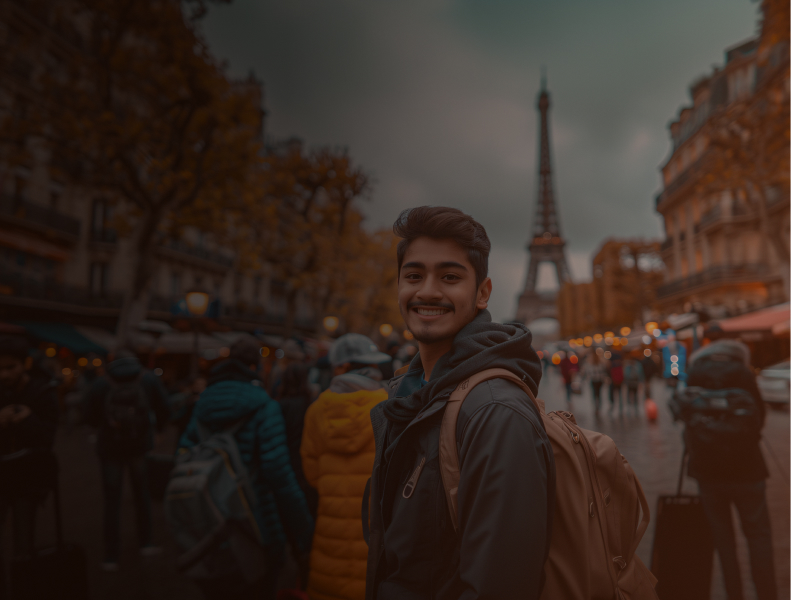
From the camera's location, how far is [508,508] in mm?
1070

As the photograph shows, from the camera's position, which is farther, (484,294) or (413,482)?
(484,294)

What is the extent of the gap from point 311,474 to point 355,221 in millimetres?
20783

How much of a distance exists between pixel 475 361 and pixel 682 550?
2.59 metres

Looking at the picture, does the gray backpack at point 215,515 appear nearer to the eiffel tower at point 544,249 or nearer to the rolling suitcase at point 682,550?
the rolling suitcase at point 682,550

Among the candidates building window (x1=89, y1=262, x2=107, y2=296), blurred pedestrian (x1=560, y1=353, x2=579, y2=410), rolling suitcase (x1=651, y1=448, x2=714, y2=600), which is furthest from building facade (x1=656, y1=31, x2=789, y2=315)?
building window (x1=89, y1=262, x2=107, y2=296)

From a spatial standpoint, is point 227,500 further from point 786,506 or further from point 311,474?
point 786,506

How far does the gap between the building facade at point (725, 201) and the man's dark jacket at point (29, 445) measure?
6.87m

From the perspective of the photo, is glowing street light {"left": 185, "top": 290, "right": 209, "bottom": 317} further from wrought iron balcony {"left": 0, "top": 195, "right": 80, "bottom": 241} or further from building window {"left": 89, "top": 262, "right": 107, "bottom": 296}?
building window {"left": 89, "top": 262, "right": 107, "bottom": 296}

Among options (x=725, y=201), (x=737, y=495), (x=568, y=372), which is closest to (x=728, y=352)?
(x=737, y=495)

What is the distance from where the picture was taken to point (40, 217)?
19625 mm

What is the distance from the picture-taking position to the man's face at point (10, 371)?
345 centimetres

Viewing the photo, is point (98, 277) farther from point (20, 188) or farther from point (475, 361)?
point (475, 361)

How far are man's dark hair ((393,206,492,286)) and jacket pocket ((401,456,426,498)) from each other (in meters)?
0.54

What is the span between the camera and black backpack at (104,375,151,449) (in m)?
4.48
